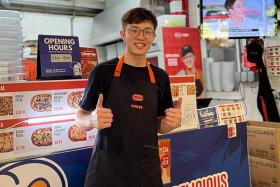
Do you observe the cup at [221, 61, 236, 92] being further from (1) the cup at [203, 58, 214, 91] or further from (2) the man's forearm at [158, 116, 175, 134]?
(2) the man's forearm at [158, 116, 175, 134]

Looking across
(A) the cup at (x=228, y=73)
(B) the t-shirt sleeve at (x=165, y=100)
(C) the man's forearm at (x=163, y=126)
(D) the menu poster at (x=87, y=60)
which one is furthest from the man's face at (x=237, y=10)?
(C) the man's forearm at (x=163, y=126)

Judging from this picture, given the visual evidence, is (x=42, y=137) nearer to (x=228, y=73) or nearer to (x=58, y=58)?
(x=58, y=58)

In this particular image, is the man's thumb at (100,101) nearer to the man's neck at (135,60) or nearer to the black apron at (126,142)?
the black apron at (126,142)

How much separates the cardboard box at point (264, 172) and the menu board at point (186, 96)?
3.12 ft

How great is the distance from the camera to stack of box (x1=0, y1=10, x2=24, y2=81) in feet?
6.40

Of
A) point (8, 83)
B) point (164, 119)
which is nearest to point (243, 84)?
point (164, 119)

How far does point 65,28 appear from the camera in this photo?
556 cm

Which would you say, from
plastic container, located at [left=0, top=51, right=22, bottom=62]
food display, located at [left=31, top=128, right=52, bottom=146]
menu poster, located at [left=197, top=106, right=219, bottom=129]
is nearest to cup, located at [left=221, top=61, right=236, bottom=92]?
menu poster, located at [left=197, top=106, right=219, bottom=129]

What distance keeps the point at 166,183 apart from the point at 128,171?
1.97 feet

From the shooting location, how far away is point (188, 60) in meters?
4.13

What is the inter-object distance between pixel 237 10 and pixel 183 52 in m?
0.92

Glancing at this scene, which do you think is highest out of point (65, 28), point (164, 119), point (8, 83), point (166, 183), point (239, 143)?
point (65, 28)

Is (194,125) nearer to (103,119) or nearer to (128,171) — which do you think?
(128,171)

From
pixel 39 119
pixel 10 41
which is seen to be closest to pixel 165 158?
pixel 39 119
